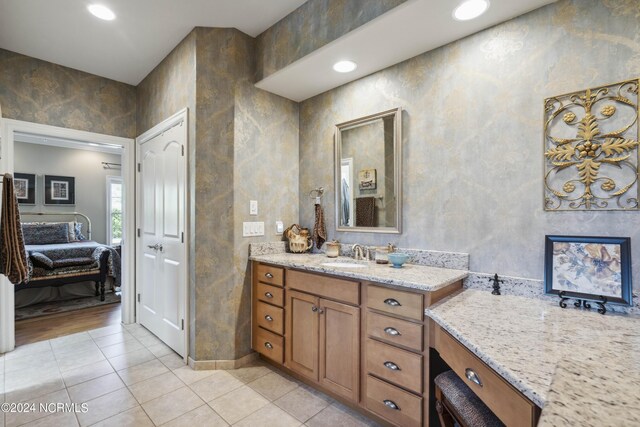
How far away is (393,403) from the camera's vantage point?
1651 mm

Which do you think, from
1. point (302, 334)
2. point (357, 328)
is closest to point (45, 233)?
point (302, 334)

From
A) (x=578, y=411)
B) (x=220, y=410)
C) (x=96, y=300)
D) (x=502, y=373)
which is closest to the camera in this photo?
(x=578, y=411)

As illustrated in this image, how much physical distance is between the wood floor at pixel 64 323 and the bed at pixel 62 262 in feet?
1.52

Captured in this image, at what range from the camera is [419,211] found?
7.11 feet

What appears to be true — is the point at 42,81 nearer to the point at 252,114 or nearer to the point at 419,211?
the point at 252,114

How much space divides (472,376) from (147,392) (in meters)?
2.13

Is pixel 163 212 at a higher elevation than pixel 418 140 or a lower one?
lower

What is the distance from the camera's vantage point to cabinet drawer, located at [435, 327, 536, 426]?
33.7 inches

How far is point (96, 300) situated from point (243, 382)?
10.9 feet

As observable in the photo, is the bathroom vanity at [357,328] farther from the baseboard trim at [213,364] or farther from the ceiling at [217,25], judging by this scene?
the ceiling at [217,25]

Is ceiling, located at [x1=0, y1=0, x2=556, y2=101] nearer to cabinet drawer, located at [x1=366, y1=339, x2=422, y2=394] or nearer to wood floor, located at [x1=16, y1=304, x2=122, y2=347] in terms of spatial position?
cabinet drawer, located at [x1=366, y1=339, x2=422, y2=394]

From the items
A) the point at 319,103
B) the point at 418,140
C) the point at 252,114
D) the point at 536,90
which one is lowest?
the point at 418,140

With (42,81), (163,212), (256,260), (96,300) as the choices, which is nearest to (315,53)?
(256,260)

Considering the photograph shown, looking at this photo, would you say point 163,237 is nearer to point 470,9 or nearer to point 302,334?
point 302,334
